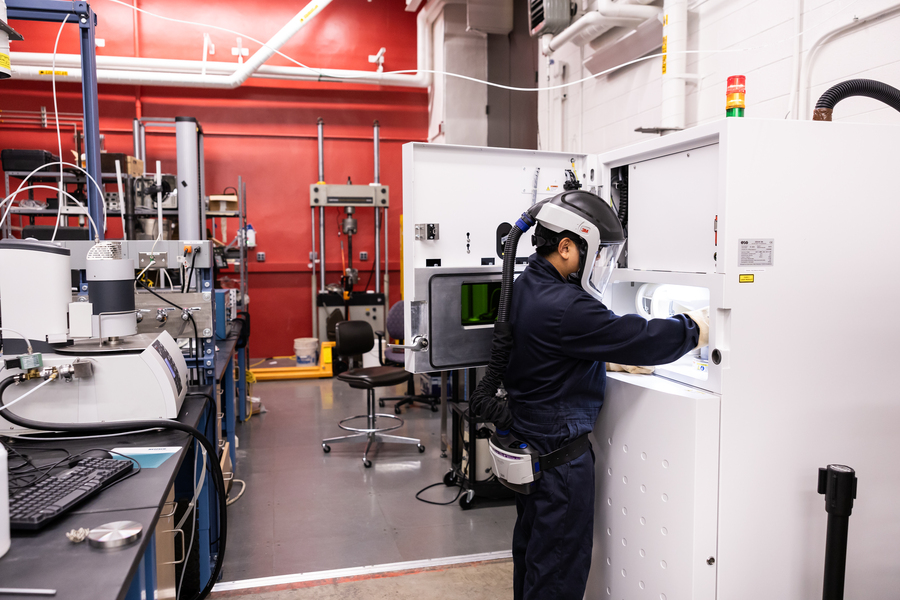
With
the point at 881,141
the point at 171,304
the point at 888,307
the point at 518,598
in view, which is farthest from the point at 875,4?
the point at 171,304

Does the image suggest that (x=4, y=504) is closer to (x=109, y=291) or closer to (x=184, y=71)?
(x=109, y=291)

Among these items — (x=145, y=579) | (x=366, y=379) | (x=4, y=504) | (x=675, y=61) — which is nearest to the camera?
(x=4, y=504)

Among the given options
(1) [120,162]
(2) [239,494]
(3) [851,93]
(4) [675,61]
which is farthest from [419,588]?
(1) [120,162]

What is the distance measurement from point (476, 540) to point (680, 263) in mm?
1657

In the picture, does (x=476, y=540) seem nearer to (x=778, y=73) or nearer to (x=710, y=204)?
(x=710, y=204)

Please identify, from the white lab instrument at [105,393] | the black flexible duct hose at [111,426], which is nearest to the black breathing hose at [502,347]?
the black flexible duct hose at [111,426]

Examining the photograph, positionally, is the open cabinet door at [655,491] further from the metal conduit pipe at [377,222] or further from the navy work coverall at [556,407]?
the metal conduit pipe at [377,222]

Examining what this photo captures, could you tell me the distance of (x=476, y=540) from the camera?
8.86 ft

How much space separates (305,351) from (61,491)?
16.4ft

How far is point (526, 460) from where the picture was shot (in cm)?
164

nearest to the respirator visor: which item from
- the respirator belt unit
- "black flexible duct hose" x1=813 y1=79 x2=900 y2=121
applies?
the respirator belt unit

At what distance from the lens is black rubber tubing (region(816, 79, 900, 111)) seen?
5.25ft

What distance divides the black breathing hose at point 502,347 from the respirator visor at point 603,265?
0.21 metres

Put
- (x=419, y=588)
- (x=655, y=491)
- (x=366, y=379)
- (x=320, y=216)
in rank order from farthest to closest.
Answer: (x=320, y=216)
(x=366, y=379)
(x=419, y=588)
(x=655, y=491)
